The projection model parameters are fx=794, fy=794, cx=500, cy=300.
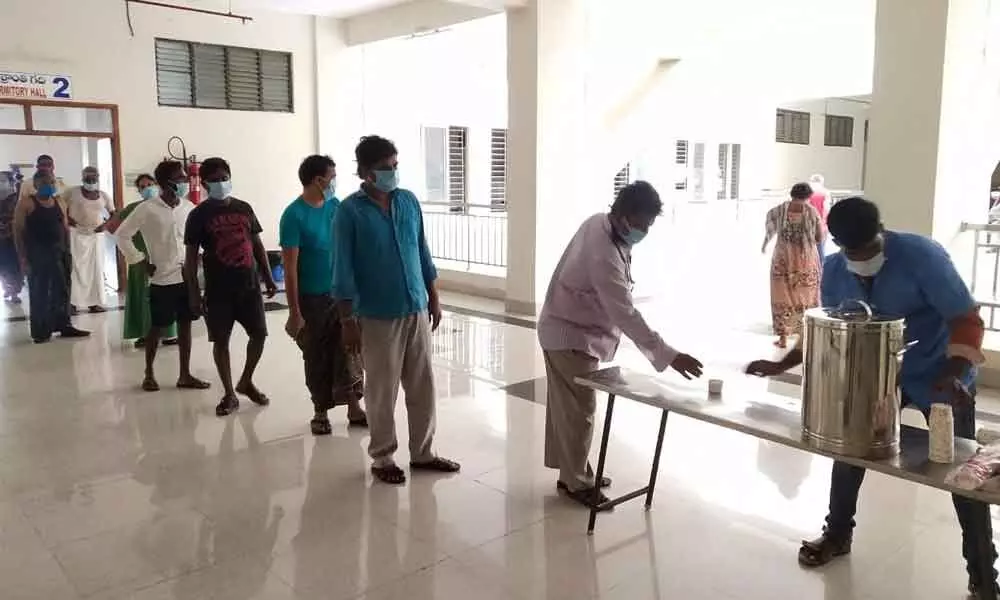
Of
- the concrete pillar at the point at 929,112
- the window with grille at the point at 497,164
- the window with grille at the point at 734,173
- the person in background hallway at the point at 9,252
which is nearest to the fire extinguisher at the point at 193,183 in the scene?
the person in background hallway at the point at 9,252

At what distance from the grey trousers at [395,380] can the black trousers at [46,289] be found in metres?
4.09

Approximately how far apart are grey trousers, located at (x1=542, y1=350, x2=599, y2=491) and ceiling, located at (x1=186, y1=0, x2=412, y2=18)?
285 inches

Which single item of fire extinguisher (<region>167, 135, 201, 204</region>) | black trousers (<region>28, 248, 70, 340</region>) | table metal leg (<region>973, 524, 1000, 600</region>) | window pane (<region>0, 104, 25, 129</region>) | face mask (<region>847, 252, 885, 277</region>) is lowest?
table metal leg (<region>973, 524, 1000, 600</region>)

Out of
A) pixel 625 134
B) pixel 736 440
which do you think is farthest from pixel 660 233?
pixel 736 440

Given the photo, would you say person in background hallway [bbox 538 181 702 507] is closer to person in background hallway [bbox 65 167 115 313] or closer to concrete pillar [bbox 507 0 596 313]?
concrete pillar [bbox 507 0 596 313]

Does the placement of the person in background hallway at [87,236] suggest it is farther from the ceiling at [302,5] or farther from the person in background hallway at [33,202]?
the ceiling at [302,5]

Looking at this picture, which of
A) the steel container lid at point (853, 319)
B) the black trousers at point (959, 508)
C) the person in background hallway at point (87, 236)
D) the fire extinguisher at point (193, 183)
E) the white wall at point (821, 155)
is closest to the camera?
the steel container lid at point (853, 319)

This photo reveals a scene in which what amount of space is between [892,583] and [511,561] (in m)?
1.23

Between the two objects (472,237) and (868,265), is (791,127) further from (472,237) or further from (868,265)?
(868,265)

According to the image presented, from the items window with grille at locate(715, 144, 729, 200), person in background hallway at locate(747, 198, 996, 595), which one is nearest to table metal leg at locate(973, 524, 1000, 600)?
person in background hallway at locate(747, 198, 996, 595)

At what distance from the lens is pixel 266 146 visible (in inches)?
383

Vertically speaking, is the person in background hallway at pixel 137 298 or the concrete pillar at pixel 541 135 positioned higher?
the concrete pillar at pixel 541 135

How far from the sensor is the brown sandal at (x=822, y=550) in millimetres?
2662

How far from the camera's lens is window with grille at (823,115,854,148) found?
1803 centimetres
